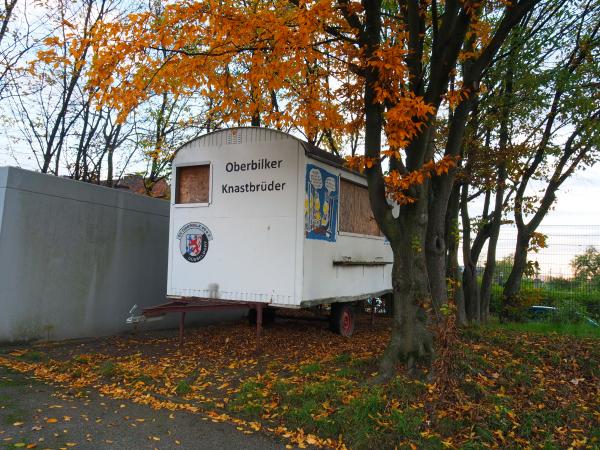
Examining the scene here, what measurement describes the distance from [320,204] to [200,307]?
8.01 feet

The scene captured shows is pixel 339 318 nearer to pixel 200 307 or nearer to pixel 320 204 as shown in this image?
pixel 320 204

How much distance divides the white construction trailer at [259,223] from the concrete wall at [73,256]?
1.63m

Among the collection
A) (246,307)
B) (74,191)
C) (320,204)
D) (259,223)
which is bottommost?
(246,307)

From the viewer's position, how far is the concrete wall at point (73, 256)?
24.7 ft

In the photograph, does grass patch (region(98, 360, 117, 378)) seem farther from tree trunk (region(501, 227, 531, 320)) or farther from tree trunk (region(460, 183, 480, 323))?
tree trunk (region(501, 227, 531, 320))

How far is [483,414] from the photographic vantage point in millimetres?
4465

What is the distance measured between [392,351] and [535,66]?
254 inches

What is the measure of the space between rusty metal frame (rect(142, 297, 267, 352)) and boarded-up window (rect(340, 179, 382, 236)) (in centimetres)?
221

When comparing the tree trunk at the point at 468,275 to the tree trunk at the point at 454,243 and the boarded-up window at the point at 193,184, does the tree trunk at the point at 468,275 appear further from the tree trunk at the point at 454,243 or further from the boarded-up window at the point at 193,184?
the boarded-up window at the point at 193,184

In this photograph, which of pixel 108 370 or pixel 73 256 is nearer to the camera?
pixel 108 370

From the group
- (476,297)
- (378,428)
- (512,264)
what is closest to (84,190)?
(378,428)

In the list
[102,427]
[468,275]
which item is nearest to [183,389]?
A: [102,427]

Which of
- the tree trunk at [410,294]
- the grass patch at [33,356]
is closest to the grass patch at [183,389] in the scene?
the tree trunk at [410,294]

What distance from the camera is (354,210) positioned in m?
9.16
